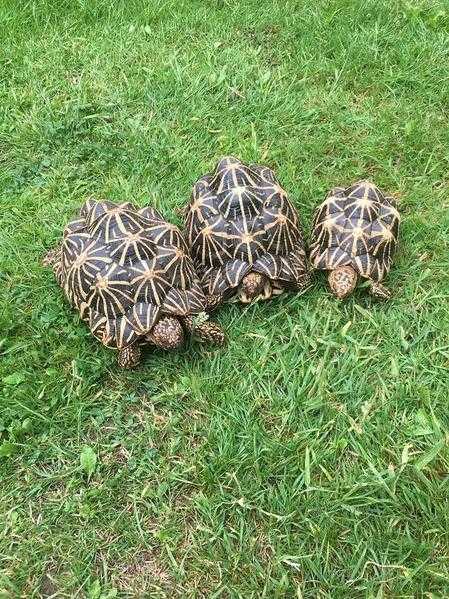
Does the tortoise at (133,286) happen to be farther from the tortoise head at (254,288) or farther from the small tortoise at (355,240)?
the small tortoise at (355,240)

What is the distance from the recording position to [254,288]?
12.4 ft

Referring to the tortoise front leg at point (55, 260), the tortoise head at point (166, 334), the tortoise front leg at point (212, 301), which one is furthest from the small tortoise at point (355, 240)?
the tortoise front leg at point (55, 260)

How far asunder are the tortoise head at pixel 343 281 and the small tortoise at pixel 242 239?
20cm

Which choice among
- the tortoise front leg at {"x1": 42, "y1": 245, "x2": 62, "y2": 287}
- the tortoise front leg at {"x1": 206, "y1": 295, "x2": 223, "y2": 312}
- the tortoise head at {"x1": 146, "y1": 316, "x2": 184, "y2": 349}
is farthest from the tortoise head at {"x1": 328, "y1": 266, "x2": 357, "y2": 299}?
the tortoise front leg at {"x1": 42, "y1": 245, "x2": 62, "y2": 287}

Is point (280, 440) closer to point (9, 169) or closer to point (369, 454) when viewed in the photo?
point (369, 454)

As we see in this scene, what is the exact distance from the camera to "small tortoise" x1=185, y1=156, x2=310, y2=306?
3768 millimetres

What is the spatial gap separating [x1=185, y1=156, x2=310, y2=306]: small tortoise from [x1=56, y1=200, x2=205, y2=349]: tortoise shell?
0.15 metres

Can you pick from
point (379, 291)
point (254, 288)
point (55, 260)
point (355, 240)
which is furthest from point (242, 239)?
point (55, 260)

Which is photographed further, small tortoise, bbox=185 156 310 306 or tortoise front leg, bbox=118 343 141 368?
small tortoise, bbox=185 156 310 306

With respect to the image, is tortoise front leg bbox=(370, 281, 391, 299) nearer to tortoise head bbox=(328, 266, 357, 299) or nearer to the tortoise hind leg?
tortoise head bbox=(328, 266, 357, 299)

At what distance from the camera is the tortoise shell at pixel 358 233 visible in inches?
151

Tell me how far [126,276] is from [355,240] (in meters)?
1.45

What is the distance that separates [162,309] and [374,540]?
1.66m

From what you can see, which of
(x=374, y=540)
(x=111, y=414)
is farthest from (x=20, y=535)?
(x=374, y=540)
